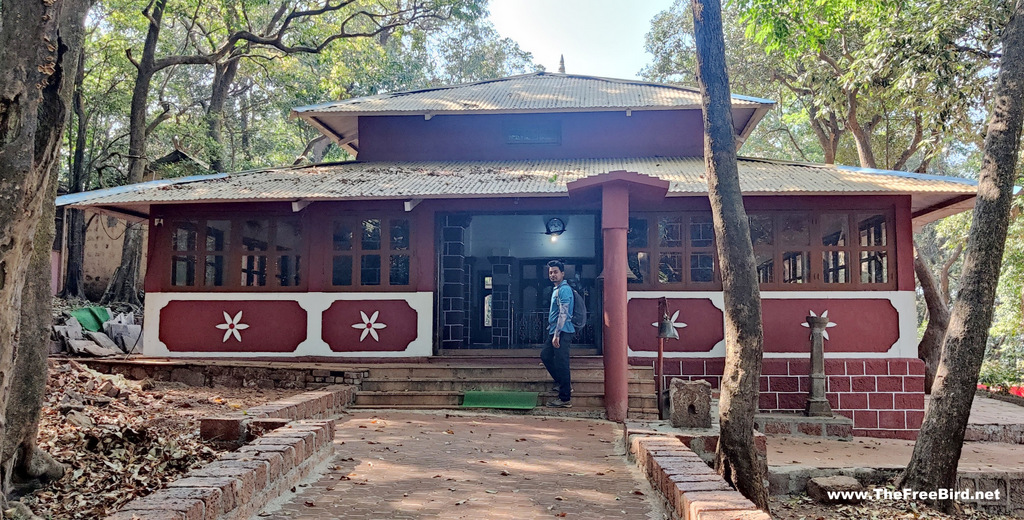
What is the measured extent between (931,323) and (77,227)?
1902 centimetres

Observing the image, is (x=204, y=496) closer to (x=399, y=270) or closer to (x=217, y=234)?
(x=399, y=270)

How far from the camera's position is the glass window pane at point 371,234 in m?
11.0

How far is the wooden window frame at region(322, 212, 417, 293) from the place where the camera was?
425 inches

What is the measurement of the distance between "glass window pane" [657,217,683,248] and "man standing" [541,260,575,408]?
238 cm

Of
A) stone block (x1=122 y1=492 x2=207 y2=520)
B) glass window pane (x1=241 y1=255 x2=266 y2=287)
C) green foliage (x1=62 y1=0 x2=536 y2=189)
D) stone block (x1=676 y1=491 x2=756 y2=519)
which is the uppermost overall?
green foliage (x1=62 y1=0 x2=536 y2=189)

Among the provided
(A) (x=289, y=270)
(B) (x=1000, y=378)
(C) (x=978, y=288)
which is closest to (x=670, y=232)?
(C) (x=978, y=288)

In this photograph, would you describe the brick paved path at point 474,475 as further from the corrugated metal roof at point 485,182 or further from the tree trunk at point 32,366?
the corrugated metal roof at point 485,182

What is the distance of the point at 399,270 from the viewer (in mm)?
11391

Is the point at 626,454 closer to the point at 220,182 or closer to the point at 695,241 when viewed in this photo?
the point at 695,241

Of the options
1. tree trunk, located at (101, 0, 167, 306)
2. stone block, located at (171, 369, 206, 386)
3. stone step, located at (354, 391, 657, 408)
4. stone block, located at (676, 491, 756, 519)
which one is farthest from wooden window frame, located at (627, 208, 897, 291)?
tree trunk, located at (101, 0, 167, 306)

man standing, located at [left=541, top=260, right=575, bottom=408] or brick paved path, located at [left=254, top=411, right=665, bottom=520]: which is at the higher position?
man standing, located at [left=541, top=260, right=575, bottom=408]

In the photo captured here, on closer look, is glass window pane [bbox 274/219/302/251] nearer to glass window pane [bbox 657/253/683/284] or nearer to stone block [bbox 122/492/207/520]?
glass window pane [bbox 657/253/683/284]

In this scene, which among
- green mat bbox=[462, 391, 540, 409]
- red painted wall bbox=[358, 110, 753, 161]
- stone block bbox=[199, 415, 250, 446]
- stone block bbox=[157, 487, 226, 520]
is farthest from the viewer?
red painted wall bbox=[358, 110, 753, 161]

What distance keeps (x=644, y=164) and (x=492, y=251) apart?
13.6 feet
